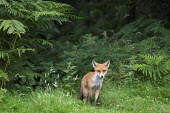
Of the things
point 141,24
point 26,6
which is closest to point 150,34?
point 141,24

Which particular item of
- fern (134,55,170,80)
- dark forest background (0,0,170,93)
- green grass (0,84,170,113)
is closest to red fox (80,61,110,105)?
green grass (0,84,170,113)

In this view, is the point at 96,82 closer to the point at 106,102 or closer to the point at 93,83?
the point at 93,83

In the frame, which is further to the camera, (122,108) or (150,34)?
(150,34)

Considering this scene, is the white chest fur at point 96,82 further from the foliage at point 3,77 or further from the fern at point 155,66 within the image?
the foliage at point 3,77

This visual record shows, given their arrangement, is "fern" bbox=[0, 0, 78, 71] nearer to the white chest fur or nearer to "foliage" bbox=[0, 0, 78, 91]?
"foliage" bbox=[0, 0, 78, 91]

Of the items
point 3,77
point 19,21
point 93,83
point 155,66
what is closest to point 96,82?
point 93,83

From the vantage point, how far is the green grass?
21.7ft

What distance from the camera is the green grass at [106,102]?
21.7 feet

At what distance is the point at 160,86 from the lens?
827cm

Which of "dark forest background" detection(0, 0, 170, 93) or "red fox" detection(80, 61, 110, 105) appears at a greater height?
"dark forest background" detection(0, 0, 170, 93)

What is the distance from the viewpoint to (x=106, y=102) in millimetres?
7812

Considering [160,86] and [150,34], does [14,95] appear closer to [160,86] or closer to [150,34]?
[160,86]

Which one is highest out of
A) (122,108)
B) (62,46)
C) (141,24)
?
(141,24)

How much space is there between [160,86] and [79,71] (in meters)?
2.67
